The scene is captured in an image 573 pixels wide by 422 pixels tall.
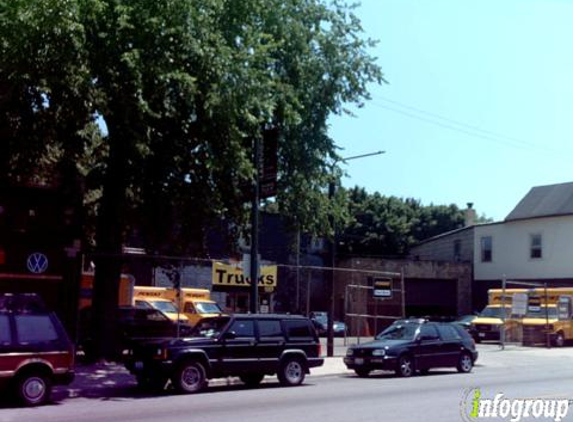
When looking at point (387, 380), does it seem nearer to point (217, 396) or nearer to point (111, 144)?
point (217, 396)

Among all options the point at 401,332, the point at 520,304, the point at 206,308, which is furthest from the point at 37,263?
the point at 520,304

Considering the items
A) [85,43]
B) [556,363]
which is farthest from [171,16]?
[556,363]

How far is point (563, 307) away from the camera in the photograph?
36.8 m

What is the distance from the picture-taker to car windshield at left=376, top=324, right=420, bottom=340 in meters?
22.5

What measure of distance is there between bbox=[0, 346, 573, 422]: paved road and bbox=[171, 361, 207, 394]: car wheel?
1.02 ft

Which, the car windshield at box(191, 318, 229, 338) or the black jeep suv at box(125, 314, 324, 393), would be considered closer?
the black jeep suv at box(125, 314, 324, 393)

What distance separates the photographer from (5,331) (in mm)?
15000

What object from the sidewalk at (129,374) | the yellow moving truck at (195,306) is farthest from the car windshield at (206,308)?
the sidewalk at (129,374)

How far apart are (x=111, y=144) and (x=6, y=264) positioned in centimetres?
488

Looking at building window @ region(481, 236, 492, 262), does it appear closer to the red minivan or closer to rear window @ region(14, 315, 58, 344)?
the red minivan

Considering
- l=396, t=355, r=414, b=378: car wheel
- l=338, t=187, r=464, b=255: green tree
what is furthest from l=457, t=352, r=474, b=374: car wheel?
l=338, t=187, r=464, b=255: green tree

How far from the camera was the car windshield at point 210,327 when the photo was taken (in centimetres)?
1828

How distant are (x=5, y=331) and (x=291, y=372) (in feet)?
23.3

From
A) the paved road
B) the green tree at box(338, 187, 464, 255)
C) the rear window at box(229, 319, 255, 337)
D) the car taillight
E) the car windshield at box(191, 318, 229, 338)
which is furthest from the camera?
the green tree at box(338, 187, 464, 255)
